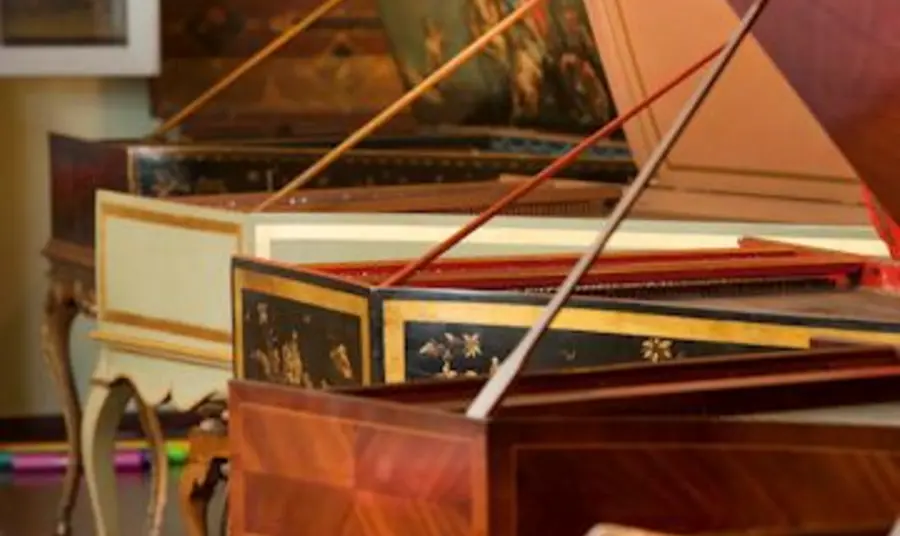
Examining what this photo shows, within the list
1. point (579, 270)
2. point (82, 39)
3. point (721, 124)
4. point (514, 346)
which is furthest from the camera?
point (82, 39)

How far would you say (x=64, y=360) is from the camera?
603 cm

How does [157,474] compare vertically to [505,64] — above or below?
below

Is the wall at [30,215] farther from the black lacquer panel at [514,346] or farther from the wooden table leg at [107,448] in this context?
the black lacquer panel at [514,346]

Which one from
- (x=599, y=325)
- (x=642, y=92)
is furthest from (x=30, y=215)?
(x=599, y=325)

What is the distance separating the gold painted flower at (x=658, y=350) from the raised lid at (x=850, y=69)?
606mm

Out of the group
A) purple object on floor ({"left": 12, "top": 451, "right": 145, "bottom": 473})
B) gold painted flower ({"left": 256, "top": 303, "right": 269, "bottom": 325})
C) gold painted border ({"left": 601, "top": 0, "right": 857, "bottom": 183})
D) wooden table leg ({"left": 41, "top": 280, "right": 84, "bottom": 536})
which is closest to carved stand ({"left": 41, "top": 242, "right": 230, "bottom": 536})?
wooden table leg ({"left": 41, "top": 280, "right": 84, "bottom": 536})

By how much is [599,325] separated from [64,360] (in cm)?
288

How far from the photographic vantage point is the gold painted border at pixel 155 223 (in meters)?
4.82

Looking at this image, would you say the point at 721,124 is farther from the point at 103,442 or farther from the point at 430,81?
the point at 103,442

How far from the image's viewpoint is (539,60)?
668 cm

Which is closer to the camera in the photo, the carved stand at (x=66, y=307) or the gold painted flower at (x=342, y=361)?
the gold painted flower at (x=342, y=361)

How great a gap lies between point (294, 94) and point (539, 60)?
4.75 ft

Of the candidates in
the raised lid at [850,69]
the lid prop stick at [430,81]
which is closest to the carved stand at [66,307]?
the lid prop stick at [430,81]

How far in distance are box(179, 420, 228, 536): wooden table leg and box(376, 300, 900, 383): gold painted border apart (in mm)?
1044
